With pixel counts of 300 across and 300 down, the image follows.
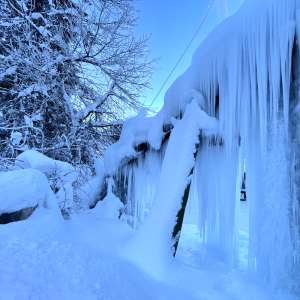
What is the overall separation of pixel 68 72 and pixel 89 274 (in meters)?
6.70

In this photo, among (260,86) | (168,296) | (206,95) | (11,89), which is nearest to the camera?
(168,296)

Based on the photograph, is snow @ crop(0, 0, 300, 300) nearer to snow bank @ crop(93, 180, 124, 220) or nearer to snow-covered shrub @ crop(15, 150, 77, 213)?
snow bank @ crop(93, 180, 124, 220)

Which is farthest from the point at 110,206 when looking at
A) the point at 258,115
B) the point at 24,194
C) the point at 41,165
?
the point at 258,115

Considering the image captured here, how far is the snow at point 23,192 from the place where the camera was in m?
2.38

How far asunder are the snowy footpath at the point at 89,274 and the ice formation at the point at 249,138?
19 cm

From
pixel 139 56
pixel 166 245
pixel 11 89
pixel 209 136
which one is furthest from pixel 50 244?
pixel 139 56

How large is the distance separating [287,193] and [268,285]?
0.53m

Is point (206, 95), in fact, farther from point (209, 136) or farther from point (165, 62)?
point (165, 62)

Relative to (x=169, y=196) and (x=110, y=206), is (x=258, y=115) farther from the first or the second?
(x=110, y=206)

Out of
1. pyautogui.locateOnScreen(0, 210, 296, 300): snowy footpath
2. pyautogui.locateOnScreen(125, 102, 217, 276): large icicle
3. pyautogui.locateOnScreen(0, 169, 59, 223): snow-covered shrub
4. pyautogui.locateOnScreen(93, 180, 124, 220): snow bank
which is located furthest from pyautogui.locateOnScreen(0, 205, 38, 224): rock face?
pyautogui.locateOnScreen(93, 180, 124, 220): snow bank

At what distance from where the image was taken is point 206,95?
83.9 inches

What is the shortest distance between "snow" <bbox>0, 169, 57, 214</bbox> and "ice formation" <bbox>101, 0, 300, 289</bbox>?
1088mm

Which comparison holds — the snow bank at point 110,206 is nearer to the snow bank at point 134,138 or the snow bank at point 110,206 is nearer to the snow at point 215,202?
the snow bank at point 134,138

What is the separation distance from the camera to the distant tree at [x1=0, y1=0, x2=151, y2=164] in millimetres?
6375
